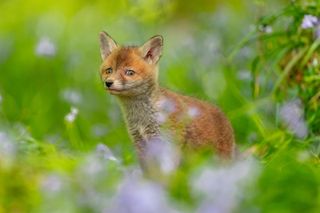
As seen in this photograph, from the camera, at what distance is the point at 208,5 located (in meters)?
13.6

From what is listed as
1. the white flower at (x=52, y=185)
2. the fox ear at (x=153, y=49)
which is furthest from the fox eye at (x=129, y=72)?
the white flower at (x=52, y=185)

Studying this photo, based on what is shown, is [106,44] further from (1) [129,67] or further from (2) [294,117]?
(2) [294,117]

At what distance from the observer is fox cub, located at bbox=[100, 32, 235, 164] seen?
19.4 ft

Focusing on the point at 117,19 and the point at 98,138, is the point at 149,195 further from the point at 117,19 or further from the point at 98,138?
the point at 117,19

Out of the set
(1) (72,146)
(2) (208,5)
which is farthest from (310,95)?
(2) (208,5)

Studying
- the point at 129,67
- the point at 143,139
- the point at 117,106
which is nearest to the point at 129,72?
the point at 129,67

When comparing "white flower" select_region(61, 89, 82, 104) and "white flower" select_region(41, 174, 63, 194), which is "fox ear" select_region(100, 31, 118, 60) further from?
"white flower" select_region(41, 174, 63, 194)

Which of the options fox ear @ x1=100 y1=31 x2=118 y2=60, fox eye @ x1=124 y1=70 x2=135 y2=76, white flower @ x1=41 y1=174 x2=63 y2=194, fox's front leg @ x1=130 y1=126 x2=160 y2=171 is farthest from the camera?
fox ear @ x1=100 y1=31 x2=118 y2=60

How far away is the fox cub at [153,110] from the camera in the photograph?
233 inches

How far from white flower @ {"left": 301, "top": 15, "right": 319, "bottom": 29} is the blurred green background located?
4 centimetres

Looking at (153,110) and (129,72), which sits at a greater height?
(129,72)

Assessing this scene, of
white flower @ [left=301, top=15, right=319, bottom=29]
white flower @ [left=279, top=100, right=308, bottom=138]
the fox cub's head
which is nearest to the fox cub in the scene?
the fox cub's head

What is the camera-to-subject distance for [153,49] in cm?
630

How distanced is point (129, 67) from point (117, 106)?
8.42 feet
